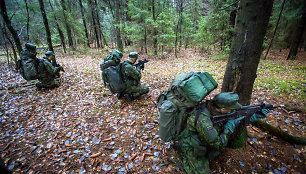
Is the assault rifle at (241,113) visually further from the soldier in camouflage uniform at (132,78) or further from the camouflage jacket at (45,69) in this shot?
the camouflage jacket at (45,69)

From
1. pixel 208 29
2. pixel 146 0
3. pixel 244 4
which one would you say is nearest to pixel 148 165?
pixel 244 4

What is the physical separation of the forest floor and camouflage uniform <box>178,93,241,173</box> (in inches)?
14.5

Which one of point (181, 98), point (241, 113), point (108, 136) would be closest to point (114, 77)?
point (108, 136)

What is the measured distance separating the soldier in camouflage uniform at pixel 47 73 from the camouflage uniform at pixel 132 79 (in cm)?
448

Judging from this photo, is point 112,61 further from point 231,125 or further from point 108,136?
point 231,125

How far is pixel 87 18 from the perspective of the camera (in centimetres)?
2009

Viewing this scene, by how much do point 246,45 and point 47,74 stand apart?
881 centimetres

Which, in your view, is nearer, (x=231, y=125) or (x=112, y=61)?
(x=231, y=125)

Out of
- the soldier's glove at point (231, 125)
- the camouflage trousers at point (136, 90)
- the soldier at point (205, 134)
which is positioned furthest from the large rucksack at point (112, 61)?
the soldier's glove at point (231, 125)

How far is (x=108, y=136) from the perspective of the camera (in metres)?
4.23

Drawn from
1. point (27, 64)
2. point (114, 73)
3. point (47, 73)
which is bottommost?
point (47, 73)

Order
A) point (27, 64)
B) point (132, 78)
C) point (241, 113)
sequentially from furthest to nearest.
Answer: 1. point (27, 64)
2. point (132, 78)
3. point (241, 113)

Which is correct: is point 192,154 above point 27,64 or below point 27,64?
below

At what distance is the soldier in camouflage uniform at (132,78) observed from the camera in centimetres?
529
